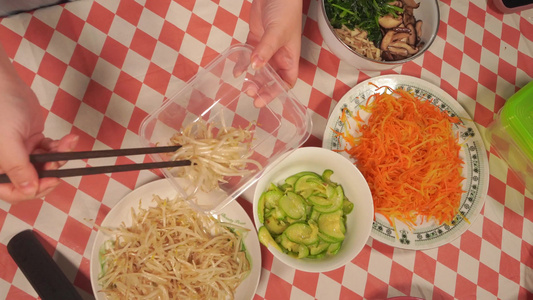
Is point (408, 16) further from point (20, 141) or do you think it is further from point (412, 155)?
point (20, 141)

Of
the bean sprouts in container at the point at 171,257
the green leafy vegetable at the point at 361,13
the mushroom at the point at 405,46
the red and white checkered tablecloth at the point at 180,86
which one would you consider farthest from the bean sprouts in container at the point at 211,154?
the mushroom at the point at 405,46

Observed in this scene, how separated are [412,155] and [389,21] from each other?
27.6 inches

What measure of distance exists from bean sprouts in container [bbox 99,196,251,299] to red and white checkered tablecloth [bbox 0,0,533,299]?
0.18m

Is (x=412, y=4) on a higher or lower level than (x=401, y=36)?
higher

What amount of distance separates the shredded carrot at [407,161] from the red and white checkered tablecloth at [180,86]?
0.80 feet

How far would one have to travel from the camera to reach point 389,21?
198cm

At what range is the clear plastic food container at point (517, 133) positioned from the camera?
2.01m

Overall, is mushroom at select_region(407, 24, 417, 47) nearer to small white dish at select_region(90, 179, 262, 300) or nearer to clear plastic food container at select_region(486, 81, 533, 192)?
clear plastic food container at select_region(486, 81, 533, 192)

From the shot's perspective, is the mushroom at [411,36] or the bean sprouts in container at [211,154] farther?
the mushroom at [411,36]

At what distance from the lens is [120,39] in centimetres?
195

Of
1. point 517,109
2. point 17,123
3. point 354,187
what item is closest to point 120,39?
point 17,123

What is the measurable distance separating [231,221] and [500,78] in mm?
1793

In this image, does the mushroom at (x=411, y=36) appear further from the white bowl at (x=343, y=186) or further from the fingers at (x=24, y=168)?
the fingers at (x=24, y=168)

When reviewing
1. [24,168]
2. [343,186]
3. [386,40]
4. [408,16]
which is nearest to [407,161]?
[343,186]
